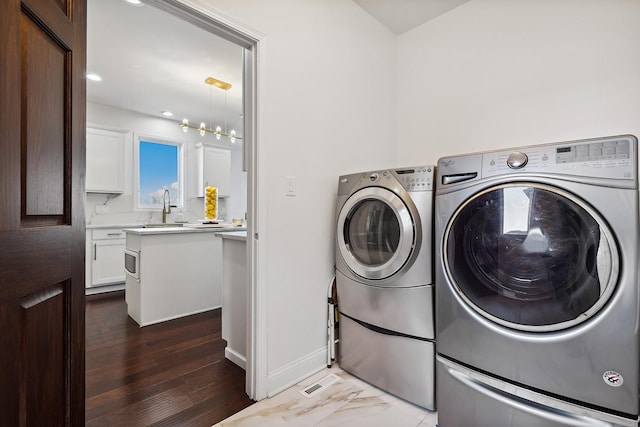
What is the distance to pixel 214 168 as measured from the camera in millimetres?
5242

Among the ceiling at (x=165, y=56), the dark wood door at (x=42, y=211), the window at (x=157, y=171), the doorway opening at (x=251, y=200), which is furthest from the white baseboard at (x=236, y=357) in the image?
the window at (x=157, y=171)

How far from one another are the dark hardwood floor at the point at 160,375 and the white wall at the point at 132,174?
2.05 metres

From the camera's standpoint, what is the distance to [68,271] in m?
0.88

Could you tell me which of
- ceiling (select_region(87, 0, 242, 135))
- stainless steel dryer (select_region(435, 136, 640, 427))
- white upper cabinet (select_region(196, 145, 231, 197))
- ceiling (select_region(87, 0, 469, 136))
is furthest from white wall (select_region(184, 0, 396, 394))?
white upper cabinet (select_region(196, 145, 231, 197))

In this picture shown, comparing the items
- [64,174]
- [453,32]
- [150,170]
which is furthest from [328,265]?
[150,170]

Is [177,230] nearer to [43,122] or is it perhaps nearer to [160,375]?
[160,375]

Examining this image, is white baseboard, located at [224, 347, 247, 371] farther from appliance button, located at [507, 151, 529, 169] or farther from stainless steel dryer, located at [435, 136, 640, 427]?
appliance button, located at [507, 151, 529, 169]

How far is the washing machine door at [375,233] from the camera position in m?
1.63

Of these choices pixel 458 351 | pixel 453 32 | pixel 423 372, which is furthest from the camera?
pixel 453 32

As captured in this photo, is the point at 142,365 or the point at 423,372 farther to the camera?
the point at 142,365

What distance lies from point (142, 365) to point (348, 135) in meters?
2.14

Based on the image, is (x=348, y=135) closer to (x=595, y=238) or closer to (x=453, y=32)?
(x=453, y=32)

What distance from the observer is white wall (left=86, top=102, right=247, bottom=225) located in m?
4.30

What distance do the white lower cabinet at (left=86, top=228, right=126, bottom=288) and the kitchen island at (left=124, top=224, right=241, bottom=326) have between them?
4.20 ft
